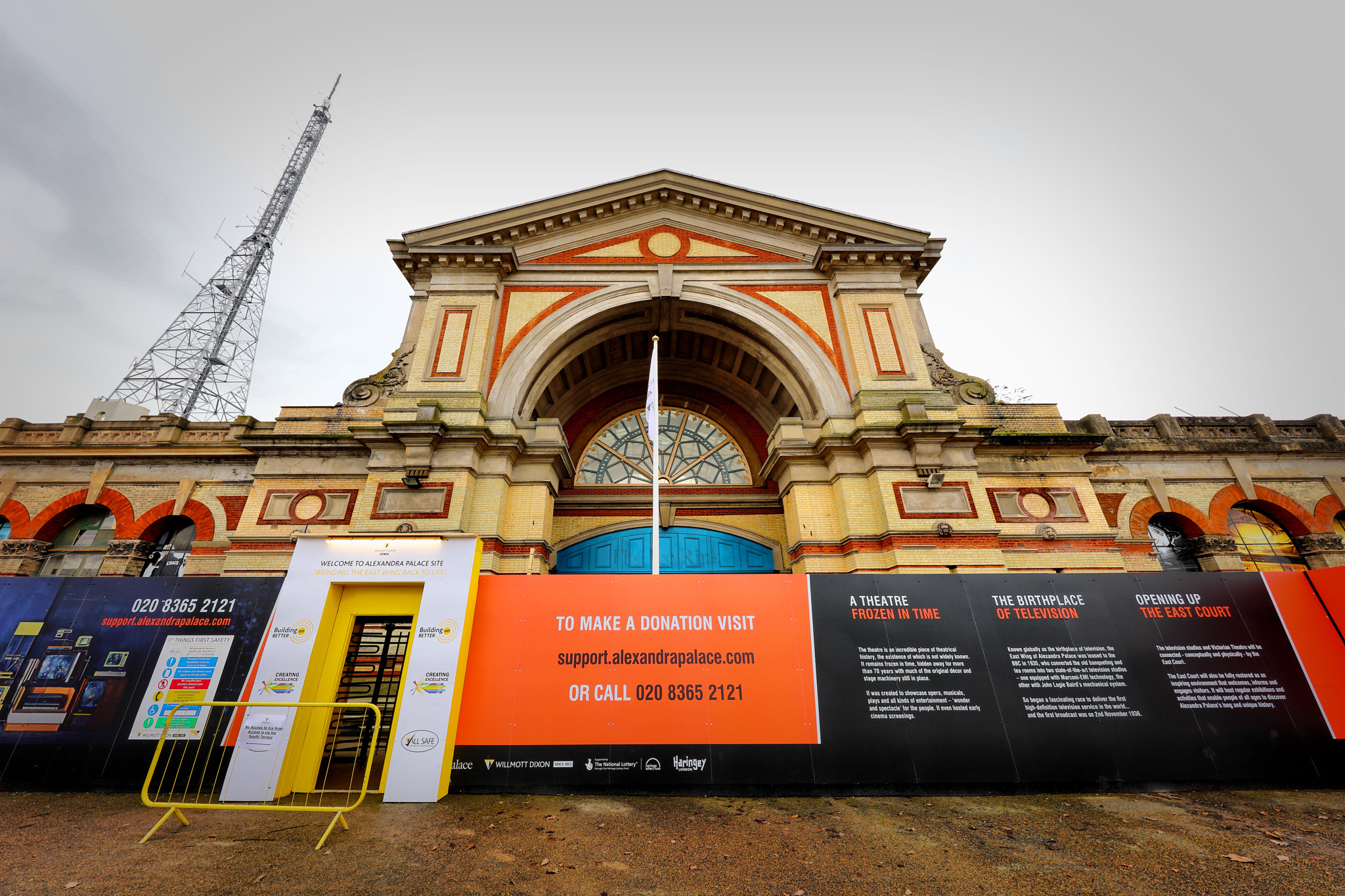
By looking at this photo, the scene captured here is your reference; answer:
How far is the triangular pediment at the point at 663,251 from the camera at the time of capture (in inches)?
584

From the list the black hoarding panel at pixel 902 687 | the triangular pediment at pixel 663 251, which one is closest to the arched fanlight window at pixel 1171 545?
the black hoarding panel at pixel 902 687

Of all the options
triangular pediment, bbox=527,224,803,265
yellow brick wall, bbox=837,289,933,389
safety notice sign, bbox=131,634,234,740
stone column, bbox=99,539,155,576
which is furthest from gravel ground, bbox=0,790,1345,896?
triangular pediment, bbox=527,224,803,265

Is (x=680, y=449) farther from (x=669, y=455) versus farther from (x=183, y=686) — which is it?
(x=183, y=686)

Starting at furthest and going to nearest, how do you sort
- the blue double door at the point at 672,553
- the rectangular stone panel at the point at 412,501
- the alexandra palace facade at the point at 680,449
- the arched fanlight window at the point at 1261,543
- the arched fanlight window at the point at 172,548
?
the blue double door at the point at 672,553 → the arched fanlight window at the point at 1261,543 → the arched fanlight window at the point at 172,548 → the alexandra palace facade at the point at 680,449 → the rectangular stone panel at the point at 412,501

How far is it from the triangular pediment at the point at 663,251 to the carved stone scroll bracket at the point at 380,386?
466cm

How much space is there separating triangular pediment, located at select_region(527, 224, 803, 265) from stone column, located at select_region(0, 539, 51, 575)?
48.3ft

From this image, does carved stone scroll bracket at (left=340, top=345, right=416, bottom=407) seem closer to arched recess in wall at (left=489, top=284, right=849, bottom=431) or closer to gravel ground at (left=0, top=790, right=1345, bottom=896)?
arched recess in wall at (left=489, top=284, right=849, bottom=431)

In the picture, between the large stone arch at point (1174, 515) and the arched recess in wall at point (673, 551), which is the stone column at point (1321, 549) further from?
the arched recess in wall at point (673, 551)

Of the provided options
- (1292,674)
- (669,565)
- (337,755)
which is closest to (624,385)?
(669,565)

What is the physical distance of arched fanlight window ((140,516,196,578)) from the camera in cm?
1297

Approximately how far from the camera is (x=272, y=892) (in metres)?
4.02

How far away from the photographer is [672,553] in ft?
45.2

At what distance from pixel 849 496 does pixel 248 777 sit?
11.4 meters

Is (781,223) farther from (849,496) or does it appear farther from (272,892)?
(272,892)
